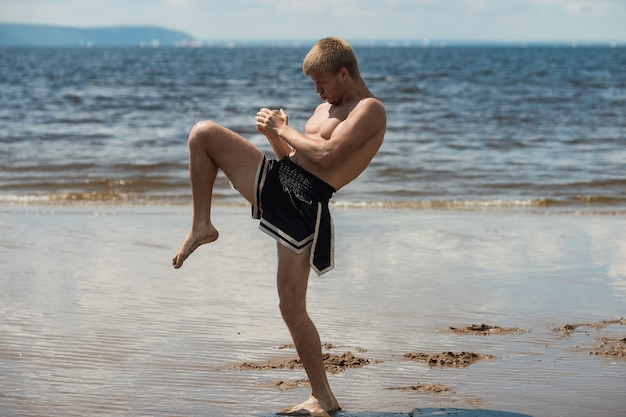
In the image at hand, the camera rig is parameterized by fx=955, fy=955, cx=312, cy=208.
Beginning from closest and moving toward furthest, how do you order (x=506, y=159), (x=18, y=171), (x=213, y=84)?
(x=18, y=171) → (x=506, y=159) → (x=213, y=84)

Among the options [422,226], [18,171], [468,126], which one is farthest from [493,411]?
[468,126]

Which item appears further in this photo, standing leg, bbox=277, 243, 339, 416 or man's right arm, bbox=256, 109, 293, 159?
man's right arm, bbox=256, 109, 293, 159

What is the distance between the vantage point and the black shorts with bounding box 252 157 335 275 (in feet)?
14.6

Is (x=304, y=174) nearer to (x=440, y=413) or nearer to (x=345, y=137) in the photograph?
(x=345, y=137)

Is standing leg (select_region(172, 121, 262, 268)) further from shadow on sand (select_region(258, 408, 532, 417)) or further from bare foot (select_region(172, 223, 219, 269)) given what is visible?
shadow on sand (select_region(258, 408, 532, 417))

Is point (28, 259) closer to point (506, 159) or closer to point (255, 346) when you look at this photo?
point (255, 346)

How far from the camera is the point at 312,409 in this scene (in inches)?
175

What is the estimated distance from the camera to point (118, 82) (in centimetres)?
4356

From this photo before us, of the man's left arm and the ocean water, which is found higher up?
the man's left arm

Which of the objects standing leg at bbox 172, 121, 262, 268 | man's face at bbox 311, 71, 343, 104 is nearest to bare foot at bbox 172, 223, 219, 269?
standing leg at bbox 172, 121, 262, 268

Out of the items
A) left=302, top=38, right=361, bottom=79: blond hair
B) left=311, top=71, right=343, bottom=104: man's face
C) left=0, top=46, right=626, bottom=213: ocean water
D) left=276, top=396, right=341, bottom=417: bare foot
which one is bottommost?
left=0, top=46, right=626, bottom=213: ocean water

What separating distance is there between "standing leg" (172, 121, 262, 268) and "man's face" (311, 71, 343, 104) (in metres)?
0.42

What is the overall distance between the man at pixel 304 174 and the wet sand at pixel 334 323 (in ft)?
1.65

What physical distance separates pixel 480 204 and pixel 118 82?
34.0m
